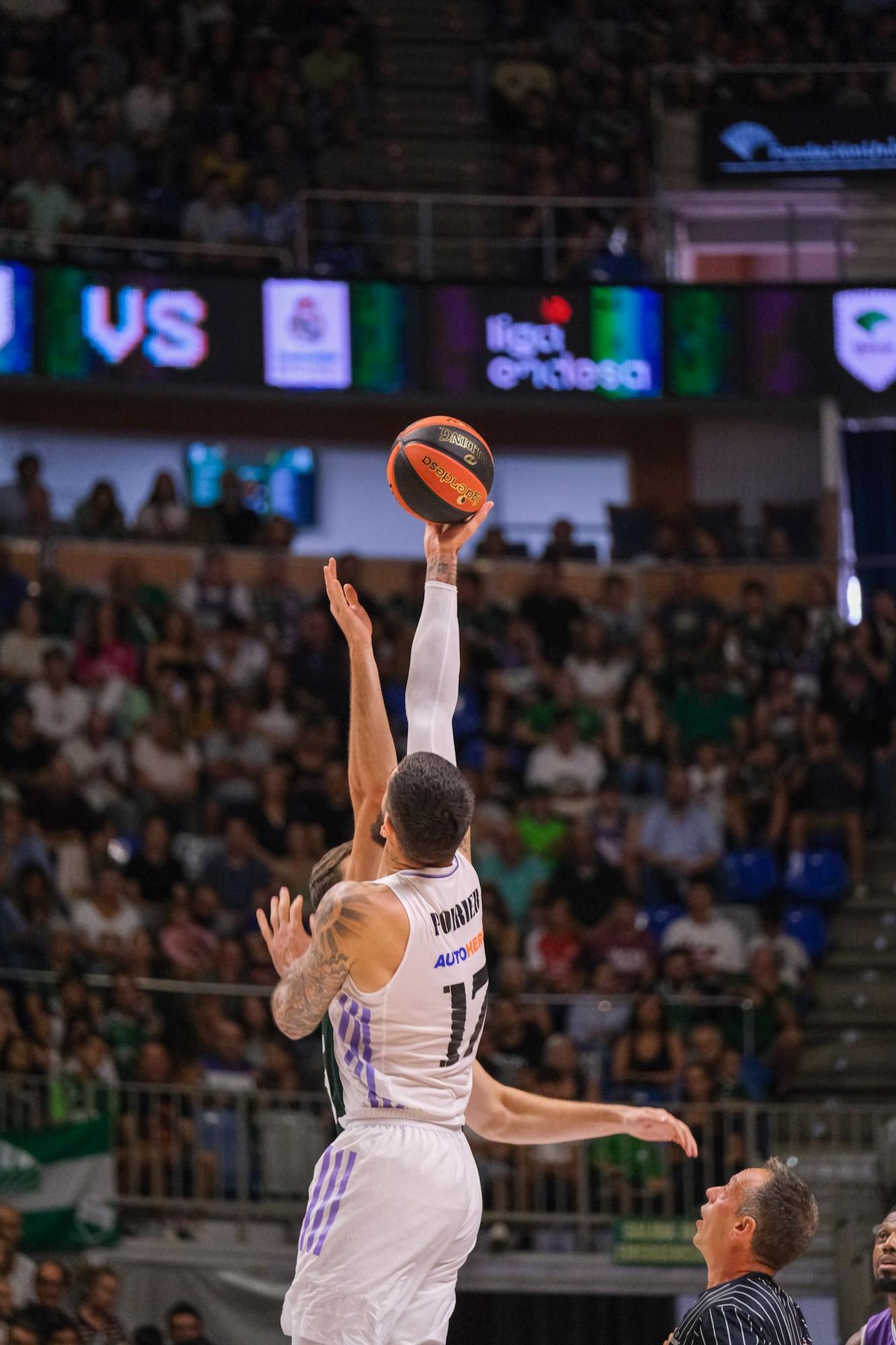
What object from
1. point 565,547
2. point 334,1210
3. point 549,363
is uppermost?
point 549,363

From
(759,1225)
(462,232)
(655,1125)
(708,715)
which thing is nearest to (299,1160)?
(708,715)

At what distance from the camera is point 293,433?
69.9 feet

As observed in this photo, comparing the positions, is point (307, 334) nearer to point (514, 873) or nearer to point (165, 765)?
→ point (165, 765)

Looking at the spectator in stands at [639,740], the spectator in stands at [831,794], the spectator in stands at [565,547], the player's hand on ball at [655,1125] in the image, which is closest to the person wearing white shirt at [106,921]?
the spectator in stands at [639,740]

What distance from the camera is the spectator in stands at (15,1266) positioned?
35.6 feet

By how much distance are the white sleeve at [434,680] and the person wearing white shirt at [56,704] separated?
1017 centimetres

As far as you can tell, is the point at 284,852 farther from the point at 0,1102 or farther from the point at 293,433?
the point at 293,433

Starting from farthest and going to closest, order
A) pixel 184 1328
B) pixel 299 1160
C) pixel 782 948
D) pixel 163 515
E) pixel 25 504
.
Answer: pixel 163 515, pixel 25 504, pixel 782 948, pixel 299 1160, pixel 184 1328

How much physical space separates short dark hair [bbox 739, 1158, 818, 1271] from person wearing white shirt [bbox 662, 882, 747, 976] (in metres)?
8.51

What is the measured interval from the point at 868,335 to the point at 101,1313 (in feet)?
38.7

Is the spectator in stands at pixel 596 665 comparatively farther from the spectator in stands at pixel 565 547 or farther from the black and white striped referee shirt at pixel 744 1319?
the black and white striped referee shirt at pixel 744 1319

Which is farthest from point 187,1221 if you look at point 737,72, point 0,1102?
point 737,72

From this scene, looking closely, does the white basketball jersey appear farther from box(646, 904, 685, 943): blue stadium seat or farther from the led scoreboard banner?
the led scoreboard banner

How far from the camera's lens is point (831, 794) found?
15.6 metres
